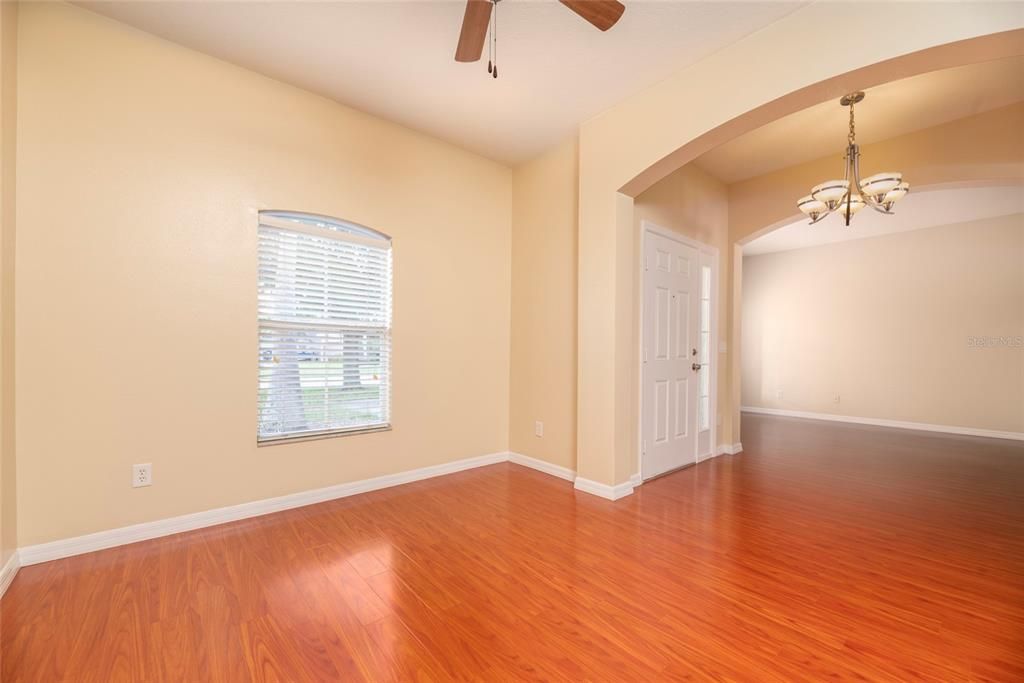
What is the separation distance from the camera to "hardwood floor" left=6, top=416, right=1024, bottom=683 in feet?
4.91

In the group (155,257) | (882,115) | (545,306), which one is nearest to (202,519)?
(155,257)

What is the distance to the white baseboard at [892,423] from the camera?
5551 mm

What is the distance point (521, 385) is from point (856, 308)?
243 inches

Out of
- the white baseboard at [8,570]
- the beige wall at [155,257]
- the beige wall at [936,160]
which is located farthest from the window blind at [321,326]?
the beige wall at [936,160]

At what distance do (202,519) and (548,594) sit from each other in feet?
7.42

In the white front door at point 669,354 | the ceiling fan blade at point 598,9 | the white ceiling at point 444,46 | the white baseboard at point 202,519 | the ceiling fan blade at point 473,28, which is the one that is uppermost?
the white ceiling at point 444,46

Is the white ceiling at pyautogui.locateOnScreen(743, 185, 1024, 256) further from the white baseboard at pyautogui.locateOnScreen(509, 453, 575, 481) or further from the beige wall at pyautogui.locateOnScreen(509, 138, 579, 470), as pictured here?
the white baseboard at pyautogui.locateOnScreen(509, 453, 575, 481)

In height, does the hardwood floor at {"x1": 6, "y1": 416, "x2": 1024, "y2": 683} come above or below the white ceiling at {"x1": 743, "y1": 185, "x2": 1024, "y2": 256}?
below

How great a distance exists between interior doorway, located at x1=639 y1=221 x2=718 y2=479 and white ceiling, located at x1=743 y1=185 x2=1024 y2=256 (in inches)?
72.3

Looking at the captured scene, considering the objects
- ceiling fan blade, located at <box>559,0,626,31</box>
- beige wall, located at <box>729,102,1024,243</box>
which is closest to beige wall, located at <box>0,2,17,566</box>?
ceiling fan blade, located at <box>559,0,626,31</box>

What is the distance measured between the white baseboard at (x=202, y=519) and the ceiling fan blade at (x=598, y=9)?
3359mm

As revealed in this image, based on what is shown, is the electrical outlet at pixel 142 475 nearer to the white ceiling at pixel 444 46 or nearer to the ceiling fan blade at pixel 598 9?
the white ceiling at pixel 444 46

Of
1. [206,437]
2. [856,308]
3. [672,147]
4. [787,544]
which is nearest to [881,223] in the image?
[856,308]

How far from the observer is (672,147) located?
9.05ft
